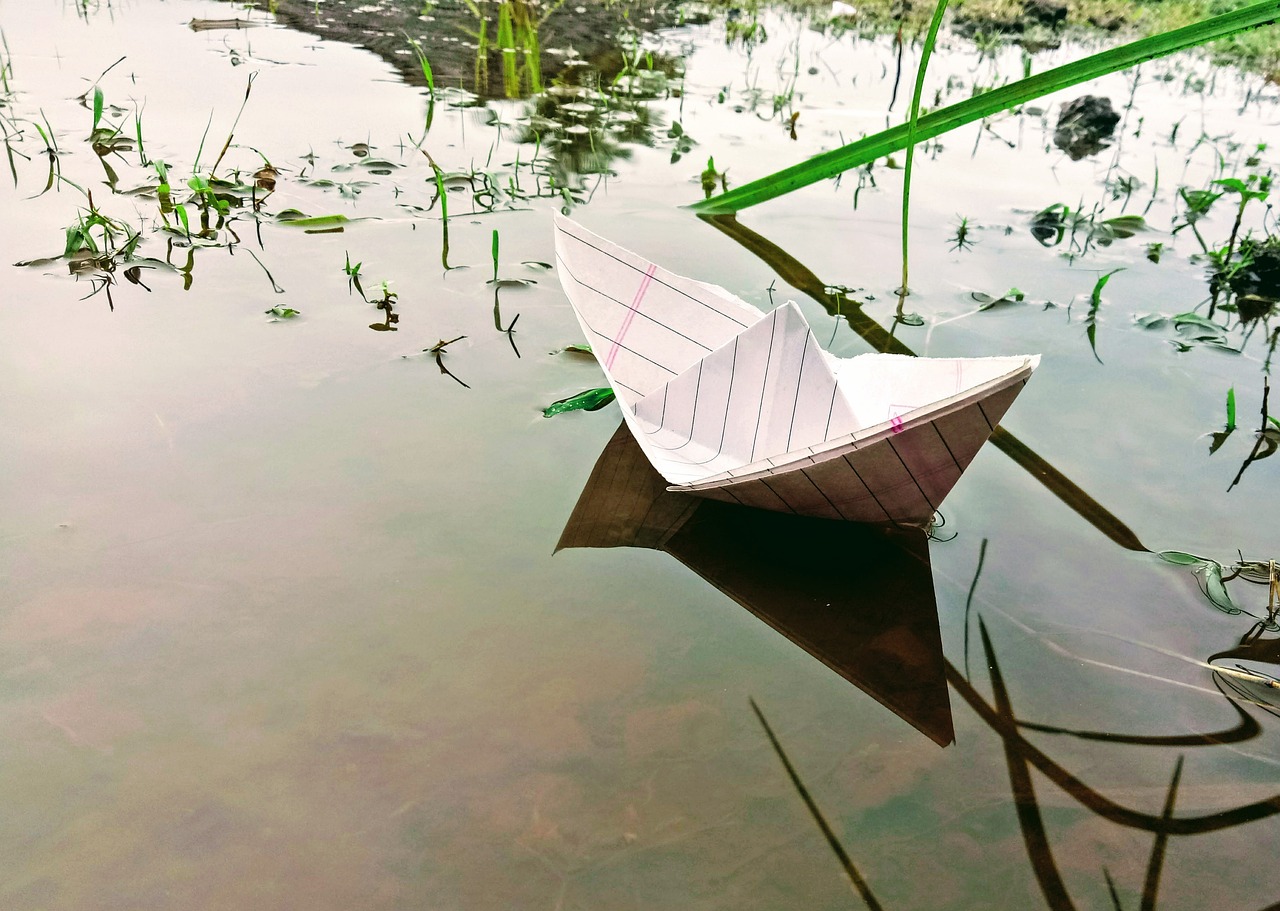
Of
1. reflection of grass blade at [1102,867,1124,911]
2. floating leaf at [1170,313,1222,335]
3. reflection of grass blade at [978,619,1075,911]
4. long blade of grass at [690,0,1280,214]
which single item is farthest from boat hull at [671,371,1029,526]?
floating leaf at [1170,313,1222,335]

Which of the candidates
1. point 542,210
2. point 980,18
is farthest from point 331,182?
point 980,18

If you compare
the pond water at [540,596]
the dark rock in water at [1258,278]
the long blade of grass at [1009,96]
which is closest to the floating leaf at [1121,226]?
the pond water at [540,596]

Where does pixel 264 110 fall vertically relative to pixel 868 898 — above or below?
above

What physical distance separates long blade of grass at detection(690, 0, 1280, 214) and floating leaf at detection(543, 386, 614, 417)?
2.92 ft

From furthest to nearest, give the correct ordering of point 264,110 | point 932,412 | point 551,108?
point 551,108
point 264,110
point 932,412

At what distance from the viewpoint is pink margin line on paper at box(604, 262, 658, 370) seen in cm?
148

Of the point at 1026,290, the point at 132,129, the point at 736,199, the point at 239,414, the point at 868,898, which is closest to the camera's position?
the point at 868,898

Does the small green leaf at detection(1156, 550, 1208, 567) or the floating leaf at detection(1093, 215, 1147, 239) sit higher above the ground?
the floating leaf at detection(1093, 215, 1147, 239)

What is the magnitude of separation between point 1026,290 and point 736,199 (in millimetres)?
756

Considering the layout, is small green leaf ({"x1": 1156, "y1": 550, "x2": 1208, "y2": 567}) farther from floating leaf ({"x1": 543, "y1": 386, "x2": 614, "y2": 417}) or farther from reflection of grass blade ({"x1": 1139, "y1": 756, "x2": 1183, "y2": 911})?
floating leaf ({"x1": 543, "y1": 386, "x2": 614, "y2": 417})

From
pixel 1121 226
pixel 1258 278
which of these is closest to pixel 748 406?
pixel 1258 278

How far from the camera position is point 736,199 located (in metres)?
2.37

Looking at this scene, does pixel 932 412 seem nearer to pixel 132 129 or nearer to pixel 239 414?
pixel 239 414

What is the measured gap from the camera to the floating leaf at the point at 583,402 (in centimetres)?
158
